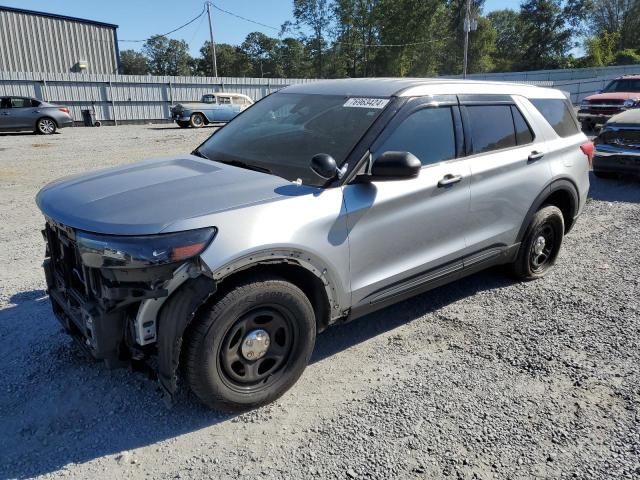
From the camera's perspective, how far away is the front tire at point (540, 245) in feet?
14.9

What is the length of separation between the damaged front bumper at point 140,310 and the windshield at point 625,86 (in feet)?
57.2

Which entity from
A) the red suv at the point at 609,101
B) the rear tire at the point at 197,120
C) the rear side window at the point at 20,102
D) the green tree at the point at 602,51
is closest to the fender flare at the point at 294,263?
the red suv at the point at 609,101

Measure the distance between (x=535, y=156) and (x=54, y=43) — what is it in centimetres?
3692

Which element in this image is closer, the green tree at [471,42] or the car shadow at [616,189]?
the car shadow at [616,189]

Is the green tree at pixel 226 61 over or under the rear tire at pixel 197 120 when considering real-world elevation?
over

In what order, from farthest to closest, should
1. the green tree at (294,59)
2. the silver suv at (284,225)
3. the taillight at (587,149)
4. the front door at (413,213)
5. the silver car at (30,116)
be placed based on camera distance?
the green tree at (294,59) → the silver car at (30,116) → the taillight at (587,149) → the front door at (413,213) → the silver suv at (284,225)

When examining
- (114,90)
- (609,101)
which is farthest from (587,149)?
(114,90)

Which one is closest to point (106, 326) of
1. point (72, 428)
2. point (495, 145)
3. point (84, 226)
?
point (84, 226)

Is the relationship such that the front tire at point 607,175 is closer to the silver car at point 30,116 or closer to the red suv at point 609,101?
the red suv at point 609,101

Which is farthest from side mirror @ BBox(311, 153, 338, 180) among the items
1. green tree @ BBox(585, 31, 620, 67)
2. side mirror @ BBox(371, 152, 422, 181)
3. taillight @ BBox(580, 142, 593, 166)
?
green tree @ BBox(585, 31, 620, 67)

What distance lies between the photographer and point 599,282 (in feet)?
16.0

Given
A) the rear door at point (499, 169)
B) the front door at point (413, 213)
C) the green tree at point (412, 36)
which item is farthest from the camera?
the green tree at point (412, 36)

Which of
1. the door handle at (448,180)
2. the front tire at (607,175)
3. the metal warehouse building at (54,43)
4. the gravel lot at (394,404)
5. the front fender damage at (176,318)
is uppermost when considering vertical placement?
the metal warehouse building at (54,43)

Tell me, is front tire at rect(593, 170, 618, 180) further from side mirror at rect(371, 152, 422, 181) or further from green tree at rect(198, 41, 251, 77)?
green tree at rect(198, 41, 251, 77)
